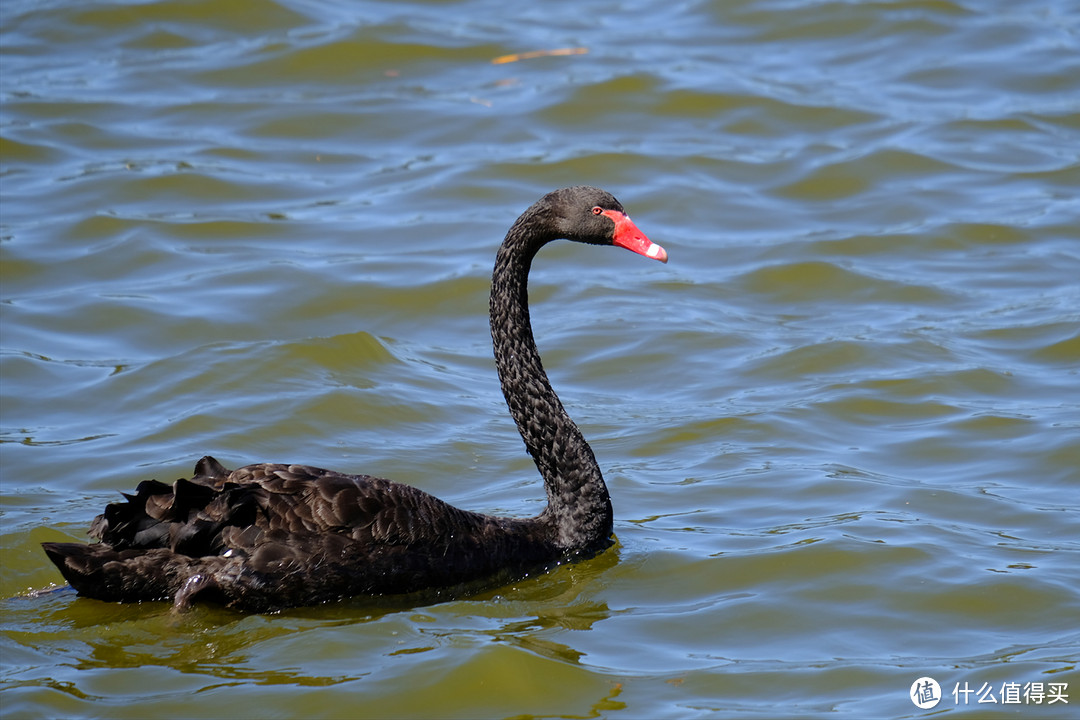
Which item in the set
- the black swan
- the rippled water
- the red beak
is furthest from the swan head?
the rippled water

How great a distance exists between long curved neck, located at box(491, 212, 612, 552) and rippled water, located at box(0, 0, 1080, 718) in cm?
28

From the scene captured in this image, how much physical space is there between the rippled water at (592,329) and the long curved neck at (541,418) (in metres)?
0.28

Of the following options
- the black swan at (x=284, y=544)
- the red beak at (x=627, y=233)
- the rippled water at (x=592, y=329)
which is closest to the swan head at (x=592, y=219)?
the red beak at (x=627, y=233)

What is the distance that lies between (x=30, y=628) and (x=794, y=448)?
4.98 m

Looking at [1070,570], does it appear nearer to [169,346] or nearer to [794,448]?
[794,448]

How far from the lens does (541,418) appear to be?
7.75 metres

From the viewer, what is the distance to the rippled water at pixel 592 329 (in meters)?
6.52

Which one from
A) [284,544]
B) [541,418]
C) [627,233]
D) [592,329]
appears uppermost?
[627,233]

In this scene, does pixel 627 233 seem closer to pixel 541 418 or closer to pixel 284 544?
pixel 541 418

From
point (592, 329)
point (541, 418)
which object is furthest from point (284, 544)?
point (592, 329)

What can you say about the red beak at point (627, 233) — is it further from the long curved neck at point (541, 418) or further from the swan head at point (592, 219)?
the long curved neck at point (541, 418)

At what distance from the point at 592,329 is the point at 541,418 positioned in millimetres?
3892

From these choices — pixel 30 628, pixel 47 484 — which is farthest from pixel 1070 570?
pixel 47 484

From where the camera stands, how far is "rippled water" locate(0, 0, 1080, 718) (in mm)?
6516
